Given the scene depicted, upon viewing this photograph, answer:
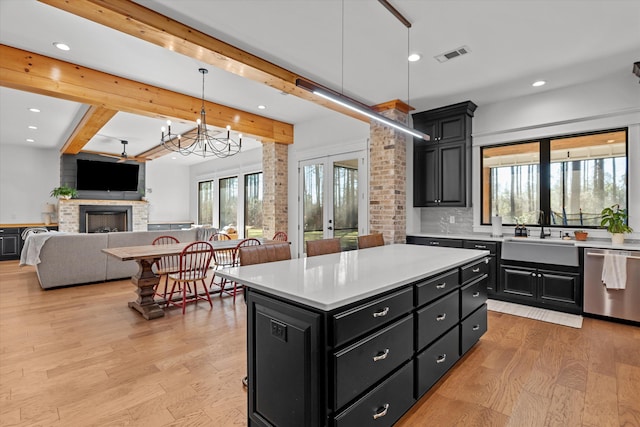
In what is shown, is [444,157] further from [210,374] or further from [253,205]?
[253,205]

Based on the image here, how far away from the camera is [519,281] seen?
Answer: 4109 millimetres

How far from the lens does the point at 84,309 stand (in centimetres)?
397

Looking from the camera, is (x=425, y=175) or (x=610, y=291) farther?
(x=425, y=175)

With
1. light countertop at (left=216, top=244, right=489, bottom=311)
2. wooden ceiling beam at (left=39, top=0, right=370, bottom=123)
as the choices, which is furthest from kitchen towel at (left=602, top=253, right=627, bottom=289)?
wooden ceiling beam at (left=39, top=0, right=370, bottom=123)

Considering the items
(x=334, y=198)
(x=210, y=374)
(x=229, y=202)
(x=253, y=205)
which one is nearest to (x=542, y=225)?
(x=334, y=198)

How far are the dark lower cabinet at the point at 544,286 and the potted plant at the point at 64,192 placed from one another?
9.90 meters

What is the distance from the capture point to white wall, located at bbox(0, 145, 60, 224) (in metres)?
8.11

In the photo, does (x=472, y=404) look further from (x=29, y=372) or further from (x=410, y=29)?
(x=29, y=372)

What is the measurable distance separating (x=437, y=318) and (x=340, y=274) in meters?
0.77

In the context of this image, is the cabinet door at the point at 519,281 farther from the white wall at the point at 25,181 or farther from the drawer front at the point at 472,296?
the white wall at the point at 25,181

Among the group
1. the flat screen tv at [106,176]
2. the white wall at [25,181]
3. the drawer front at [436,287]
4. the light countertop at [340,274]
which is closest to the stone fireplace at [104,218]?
the flat screen tv at [106,176]

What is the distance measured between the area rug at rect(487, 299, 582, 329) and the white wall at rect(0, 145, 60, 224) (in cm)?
1078

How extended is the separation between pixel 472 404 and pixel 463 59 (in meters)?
3.25

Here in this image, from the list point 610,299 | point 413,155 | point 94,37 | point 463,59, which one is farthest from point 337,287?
point 413,155
